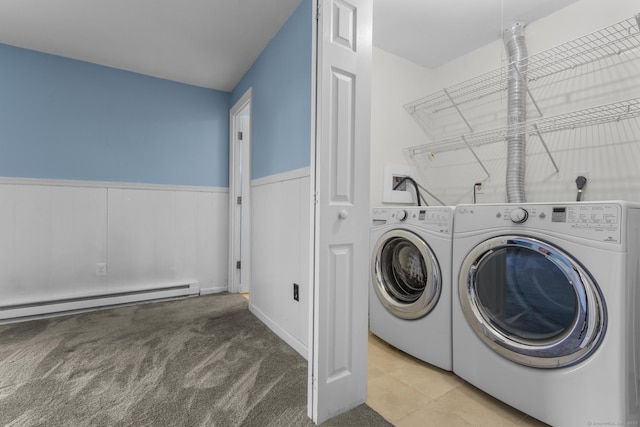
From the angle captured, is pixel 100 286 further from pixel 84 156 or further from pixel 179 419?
pixel 179 419

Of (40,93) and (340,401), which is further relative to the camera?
(40,93)

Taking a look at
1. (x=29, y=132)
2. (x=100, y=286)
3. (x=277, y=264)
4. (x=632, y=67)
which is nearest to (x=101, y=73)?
(x=29, y=132)

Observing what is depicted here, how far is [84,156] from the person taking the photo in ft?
8.45

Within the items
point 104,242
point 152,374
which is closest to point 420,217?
point 152,374

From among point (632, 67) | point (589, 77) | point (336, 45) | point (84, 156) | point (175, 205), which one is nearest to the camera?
point (336, 45)

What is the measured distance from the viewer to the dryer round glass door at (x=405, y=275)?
61.8 inches

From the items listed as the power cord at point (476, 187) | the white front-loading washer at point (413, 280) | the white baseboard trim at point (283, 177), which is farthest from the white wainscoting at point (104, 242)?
the power cord at point (476, 187)

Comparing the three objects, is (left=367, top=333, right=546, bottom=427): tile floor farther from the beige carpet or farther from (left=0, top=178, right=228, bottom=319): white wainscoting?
(left=0, top=178, right=228, bottom=319): white wainscoting

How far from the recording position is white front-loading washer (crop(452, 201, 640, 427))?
97 cm

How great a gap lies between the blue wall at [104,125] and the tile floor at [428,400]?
8.20 ft

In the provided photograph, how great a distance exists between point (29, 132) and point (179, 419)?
105 inches

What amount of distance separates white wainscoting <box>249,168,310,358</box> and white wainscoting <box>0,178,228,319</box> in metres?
0.87

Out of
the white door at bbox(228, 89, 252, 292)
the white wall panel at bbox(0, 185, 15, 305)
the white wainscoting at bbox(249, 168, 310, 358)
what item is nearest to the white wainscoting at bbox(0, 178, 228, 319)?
the white wall panel at bbox(0, 185, 15, 305)

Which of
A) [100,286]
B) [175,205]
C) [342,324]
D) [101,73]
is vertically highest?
[101,73]
